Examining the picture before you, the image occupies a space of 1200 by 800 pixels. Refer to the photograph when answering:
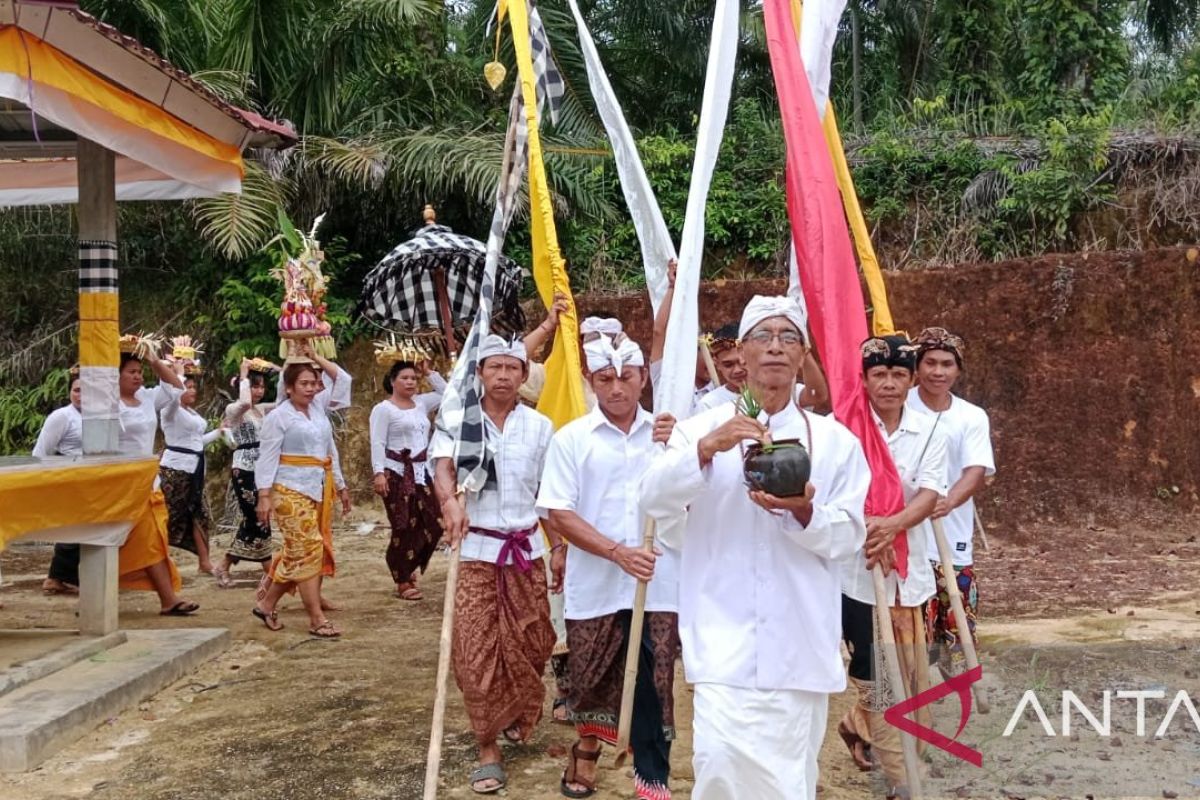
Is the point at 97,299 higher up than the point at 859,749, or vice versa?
the point at 97,299

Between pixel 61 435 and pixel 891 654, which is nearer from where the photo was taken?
pixel 891 654

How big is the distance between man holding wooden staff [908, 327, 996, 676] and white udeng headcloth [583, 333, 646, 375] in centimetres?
137

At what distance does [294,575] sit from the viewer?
7.22 metres

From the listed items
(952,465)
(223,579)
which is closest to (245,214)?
(223,579)

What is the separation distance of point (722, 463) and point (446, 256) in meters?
4.23

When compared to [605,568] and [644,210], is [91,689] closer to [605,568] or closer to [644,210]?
[605,568]

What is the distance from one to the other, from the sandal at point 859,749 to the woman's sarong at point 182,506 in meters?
6.00

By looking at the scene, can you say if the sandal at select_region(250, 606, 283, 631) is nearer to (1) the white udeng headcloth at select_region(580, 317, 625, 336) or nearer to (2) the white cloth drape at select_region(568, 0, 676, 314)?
(1) the white udeng headcloth at select_region(580, 317, 625, 336)

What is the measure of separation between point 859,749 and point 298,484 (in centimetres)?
407

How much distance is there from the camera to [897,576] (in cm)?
439

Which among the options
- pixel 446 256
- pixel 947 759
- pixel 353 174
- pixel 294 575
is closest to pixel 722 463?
pixel 947 759

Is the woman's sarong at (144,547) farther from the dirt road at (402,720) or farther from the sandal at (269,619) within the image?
the sandal at (269,619)

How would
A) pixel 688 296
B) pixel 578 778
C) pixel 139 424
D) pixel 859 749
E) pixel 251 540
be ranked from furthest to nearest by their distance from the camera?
1. pixel 251 540
2. pixel 139 424
3. pixel 859 749
4. pixel 578 778
5. pixel 688 296

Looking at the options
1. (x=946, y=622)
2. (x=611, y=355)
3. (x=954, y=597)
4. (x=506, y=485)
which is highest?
(x=611, y=355)
